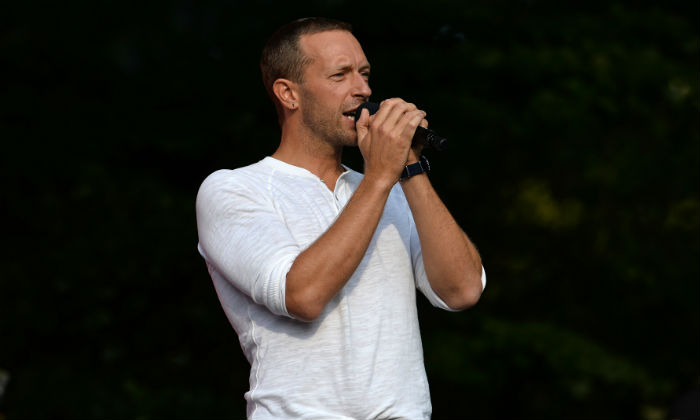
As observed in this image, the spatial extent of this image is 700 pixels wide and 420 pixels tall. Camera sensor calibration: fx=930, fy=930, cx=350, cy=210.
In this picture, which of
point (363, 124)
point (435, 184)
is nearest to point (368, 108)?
point (363, 124)

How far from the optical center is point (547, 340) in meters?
7.69

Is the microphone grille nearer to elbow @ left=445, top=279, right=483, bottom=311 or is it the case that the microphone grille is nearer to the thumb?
the thumb

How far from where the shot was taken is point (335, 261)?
2.05 meters

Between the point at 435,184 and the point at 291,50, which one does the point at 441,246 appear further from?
the point at 435,184

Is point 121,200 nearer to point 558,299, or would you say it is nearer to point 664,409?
point 558,299

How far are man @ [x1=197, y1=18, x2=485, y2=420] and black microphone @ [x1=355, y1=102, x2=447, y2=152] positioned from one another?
0.08 ft

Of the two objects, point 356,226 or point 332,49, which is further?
point 332,49

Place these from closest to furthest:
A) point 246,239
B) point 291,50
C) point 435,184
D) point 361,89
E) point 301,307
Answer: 1. point 301,307
2. point 246,239
3. point 361,89
4. point 291,50
5. point 435,184

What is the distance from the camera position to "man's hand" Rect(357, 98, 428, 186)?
7.14ft

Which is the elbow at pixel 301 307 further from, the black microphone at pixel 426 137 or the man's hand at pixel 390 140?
the black microphone at pixel 426 137

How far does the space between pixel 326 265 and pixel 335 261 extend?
2cm

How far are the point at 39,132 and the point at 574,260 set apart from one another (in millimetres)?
4611

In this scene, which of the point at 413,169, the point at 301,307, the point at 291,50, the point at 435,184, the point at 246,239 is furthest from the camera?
the point at 435,184

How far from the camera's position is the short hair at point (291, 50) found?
2.59 metres
